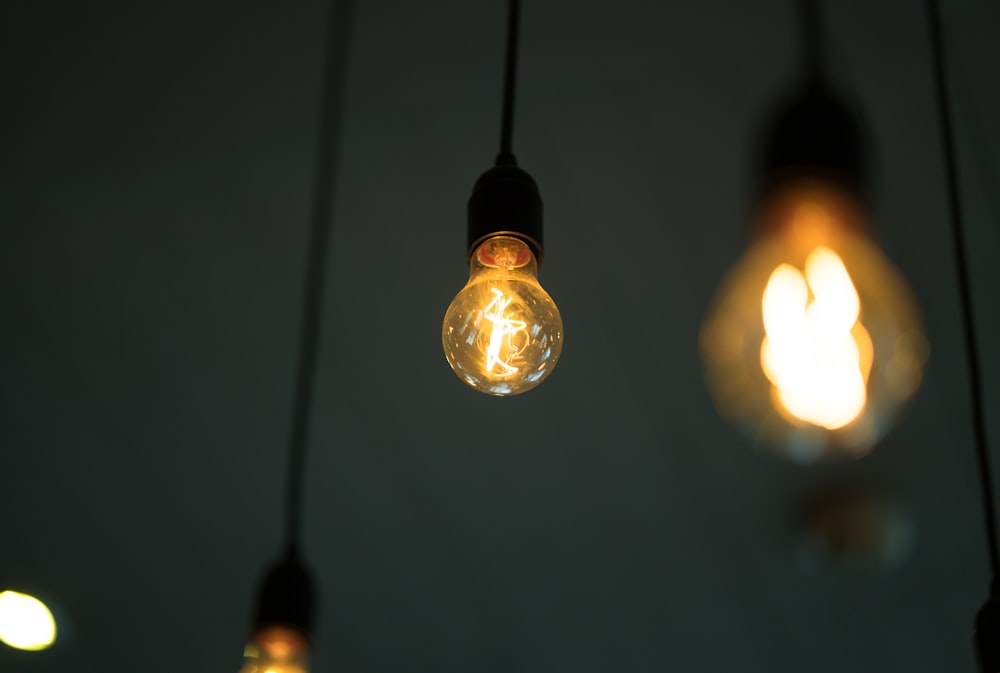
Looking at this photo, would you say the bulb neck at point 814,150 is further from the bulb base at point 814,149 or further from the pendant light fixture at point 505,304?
the pendant light fixture at point 505,304

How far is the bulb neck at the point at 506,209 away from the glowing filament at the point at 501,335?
0.06 m

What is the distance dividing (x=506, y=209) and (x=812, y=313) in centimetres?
33

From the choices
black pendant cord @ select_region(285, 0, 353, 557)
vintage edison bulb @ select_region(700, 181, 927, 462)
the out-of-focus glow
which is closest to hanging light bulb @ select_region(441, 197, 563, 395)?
vintage edison bulb @ select_region(700, 181, 927, 462)

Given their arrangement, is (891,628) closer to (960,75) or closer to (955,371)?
(955,371)

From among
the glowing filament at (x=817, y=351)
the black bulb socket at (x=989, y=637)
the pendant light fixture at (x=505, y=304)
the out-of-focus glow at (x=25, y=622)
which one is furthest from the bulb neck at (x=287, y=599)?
the out-of-focus glow at (x=25, y=622)

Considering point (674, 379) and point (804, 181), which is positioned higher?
point (674, 379)

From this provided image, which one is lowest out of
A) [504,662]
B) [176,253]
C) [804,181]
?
[804,181]

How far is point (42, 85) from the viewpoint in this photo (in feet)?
7.66

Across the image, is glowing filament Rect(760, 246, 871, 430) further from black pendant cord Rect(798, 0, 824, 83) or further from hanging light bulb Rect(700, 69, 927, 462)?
black pendant cord Rect(798, 0, 824, 83)

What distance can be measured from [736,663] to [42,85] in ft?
9.45

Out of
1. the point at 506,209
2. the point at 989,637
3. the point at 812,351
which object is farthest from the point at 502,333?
the point at 989,637

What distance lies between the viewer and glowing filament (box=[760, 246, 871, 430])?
2.61 feet

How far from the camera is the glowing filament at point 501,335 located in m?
1.02

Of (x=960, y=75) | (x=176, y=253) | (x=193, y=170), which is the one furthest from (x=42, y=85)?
(x=960, y=75)
